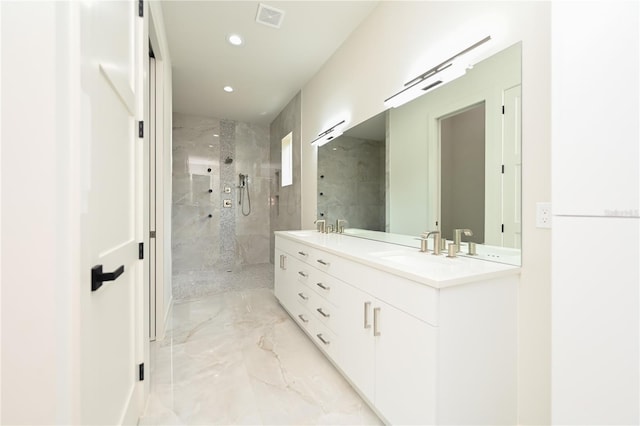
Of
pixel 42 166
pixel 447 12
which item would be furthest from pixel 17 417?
pixel 447 12

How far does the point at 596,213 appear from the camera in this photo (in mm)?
828

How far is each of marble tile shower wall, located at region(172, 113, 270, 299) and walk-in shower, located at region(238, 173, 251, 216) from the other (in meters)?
0.06

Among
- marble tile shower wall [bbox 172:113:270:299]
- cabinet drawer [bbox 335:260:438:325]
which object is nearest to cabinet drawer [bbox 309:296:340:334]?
cabinet drawer [bbox 335:260:438:325]

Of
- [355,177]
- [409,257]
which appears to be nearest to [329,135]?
[355,177]

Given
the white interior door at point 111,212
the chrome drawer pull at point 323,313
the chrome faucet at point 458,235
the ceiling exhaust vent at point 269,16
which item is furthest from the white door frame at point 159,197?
the chrome faucet at point 458,235

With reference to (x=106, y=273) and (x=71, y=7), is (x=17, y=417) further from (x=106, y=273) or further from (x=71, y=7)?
(x=71, y=7)

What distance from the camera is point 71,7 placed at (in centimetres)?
73

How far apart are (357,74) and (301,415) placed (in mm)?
2685

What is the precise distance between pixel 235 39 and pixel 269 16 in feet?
1.67

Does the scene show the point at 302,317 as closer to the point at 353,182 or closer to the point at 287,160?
the point at 353,182

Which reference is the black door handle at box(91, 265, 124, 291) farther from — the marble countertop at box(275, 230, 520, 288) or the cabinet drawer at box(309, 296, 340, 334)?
the cabinet drawer at box(309, 296, 340, 334)

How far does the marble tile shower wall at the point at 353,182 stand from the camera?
236cm

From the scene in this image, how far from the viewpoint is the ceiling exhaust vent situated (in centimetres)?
229

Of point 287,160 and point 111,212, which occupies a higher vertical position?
point 287,160
